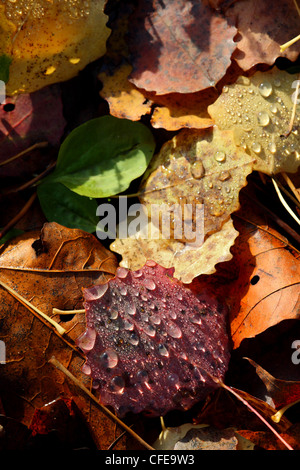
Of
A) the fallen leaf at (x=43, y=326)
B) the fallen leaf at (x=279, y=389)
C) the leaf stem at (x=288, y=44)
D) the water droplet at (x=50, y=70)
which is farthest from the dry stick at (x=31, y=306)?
the leaf stem at (x=288, y=44)

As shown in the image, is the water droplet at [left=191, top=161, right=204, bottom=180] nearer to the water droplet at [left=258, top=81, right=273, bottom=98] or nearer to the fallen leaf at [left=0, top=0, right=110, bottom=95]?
the water droplet at [left=258, top=81, right=273, bottom=98]

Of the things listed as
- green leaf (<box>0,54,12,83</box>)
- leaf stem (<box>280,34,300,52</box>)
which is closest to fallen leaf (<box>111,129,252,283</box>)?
leaf stem (<box>280,34,300,52</box>)

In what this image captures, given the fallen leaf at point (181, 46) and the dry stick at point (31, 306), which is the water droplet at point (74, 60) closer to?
the fallen leaf at point (181, 46)

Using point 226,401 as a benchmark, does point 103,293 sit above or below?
above

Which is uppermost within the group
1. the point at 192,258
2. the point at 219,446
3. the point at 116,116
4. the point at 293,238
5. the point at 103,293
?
the point at 116,116

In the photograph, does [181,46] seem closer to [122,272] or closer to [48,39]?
[48,39]

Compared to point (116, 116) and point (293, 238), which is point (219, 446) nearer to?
point (293, 238)
